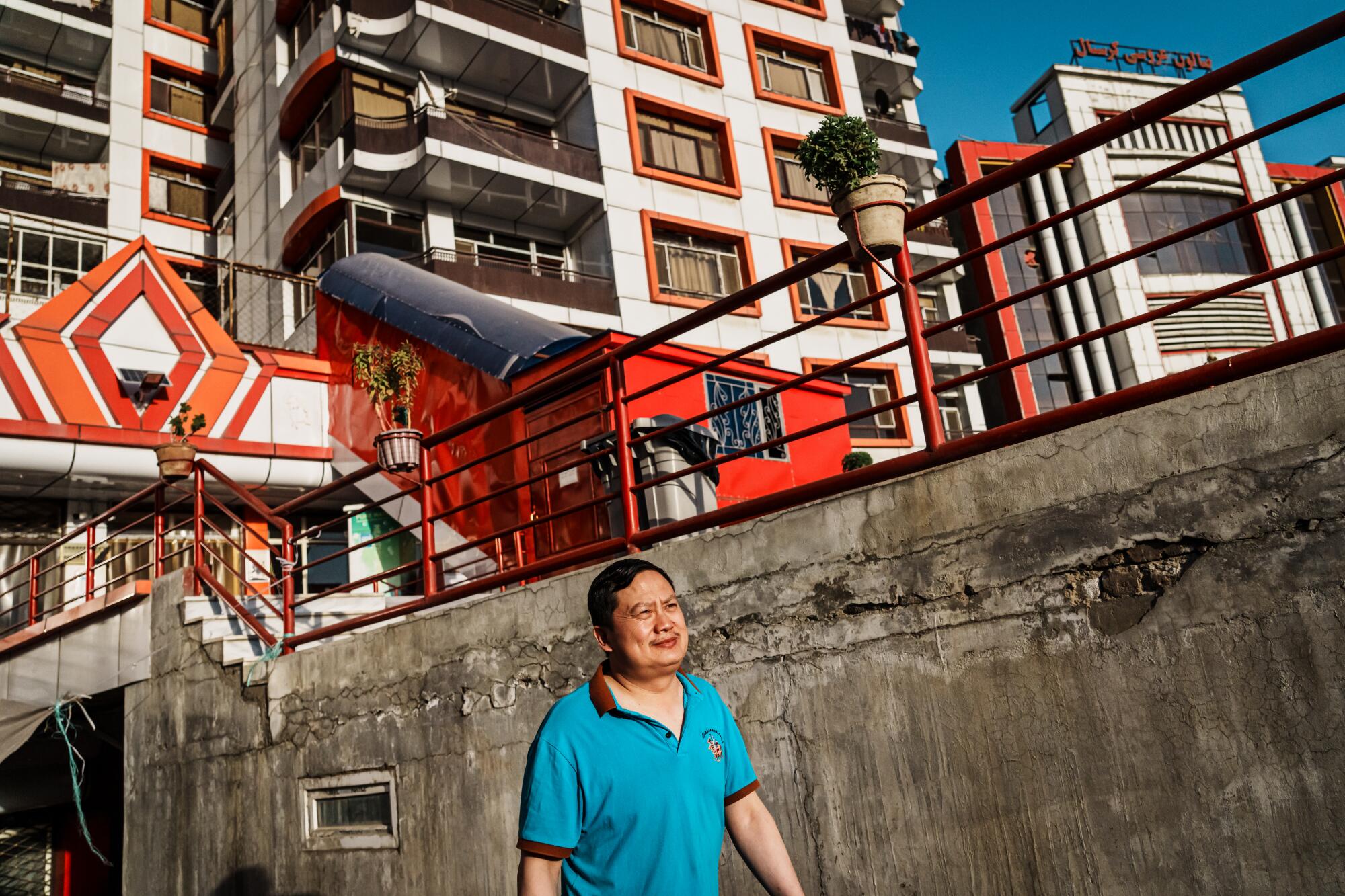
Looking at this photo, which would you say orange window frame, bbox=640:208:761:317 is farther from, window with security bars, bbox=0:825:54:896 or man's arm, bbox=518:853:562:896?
man's arm, bbox=518:853:562:896

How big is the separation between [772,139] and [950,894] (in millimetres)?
23060

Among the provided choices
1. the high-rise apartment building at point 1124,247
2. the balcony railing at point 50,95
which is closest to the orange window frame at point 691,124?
the high-rise apartment building at point 1124,247

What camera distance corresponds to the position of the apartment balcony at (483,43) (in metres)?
20.2

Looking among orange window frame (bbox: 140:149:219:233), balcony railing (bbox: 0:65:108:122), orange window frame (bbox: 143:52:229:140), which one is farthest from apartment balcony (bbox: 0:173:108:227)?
orange window frame (bbox: 143:52:229:140)

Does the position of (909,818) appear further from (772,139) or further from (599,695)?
(772,139)

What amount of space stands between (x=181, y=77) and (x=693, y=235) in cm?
1438

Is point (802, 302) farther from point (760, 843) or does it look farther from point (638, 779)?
point (638, 779)

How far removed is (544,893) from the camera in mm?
2316

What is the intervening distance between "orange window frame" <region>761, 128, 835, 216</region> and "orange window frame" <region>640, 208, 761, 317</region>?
164 cm

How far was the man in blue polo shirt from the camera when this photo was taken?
2352mm

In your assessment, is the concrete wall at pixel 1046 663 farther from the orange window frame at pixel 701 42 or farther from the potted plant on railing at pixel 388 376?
the orange window frame at pixel 701 42

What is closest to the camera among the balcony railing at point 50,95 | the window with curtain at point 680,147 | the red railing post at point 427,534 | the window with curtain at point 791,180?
the red railing post at point 427,534

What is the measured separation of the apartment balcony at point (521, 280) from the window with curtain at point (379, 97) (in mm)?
3119

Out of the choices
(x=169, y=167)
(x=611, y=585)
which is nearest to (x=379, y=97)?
(x=169, y=167)
